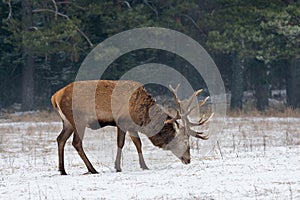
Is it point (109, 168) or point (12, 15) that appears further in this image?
point (12, 15)

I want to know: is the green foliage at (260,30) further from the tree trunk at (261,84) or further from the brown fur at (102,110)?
the brown fur at (102,110)

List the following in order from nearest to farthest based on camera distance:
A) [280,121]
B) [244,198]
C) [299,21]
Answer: [244,198] < [280,121] < [299,21]

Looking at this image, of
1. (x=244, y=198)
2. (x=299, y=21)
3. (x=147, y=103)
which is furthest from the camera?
(x=299, y=21)

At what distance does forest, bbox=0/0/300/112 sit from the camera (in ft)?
80.8

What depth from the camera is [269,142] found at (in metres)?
15.2

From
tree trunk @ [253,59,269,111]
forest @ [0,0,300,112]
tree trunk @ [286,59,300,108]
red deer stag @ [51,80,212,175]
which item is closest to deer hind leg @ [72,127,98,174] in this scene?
red deer stag @ [51,80,212,175]

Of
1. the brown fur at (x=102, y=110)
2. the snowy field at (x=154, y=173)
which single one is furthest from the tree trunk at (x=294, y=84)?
the brown fur at (x=102, y=110)

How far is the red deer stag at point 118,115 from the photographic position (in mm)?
10688

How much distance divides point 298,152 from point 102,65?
15482 mm

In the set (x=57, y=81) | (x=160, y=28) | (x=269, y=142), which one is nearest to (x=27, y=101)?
(x=57, y=81)

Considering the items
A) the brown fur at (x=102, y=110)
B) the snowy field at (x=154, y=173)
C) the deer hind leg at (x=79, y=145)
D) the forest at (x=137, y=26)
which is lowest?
the snowy field at (x=154, y=173)

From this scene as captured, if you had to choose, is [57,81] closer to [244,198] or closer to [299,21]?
[299,21]

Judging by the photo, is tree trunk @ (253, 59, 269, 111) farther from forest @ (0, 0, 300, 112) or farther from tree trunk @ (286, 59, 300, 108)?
tree trunk @ (286, 59, 300, 108)

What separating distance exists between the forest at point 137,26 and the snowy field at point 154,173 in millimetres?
8634
